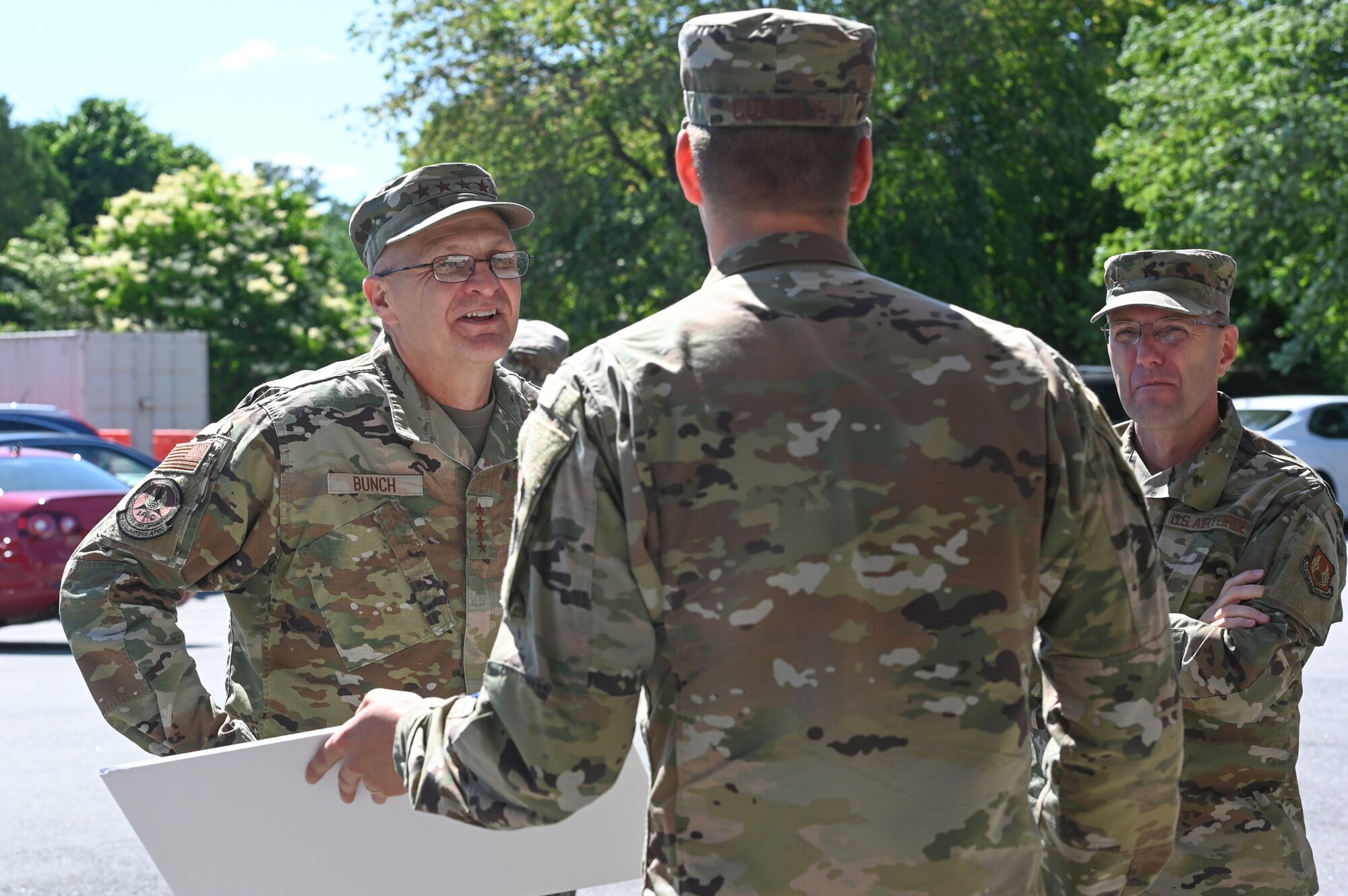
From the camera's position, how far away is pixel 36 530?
1097cm

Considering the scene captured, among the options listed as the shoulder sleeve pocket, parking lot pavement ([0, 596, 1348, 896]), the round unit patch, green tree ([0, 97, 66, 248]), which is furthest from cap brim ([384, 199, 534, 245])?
green tree ([0, 97, 66, 248])

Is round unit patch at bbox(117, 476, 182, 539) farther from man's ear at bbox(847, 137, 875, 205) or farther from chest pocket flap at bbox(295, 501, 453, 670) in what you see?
man's ear at bbox(847, 137, 875, 205)

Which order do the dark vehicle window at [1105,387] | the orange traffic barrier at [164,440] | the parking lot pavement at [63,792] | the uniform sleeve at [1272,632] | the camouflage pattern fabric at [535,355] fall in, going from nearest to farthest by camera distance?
the uniform sleeve at [1272,632] → the parking lot pavement at [63,792] → the camouflage pattern fabric at [535,355] → the orange traffic barrier at [164,440] → the dark vehicle window at [1105,387]

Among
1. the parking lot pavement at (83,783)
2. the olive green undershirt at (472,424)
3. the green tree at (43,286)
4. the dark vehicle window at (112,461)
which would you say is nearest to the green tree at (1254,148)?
the parking lot pavement at (83,783)

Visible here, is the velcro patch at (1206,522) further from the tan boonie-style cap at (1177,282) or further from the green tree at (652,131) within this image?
the green tree at (652,131)

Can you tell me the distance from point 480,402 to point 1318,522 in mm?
1861

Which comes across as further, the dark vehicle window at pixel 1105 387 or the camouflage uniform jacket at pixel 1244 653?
the dark vehicle window at pixel 1105 387

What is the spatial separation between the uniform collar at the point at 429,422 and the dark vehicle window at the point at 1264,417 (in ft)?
52.2

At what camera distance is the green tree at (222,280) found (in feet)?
123

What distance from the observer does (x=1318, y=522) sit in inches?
124

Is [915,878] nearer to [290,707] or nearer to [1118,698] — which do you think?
[1118,698]

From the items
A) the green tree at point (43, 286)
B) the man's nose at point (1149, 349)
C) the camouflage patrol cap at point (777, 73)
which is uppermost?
the camouflage patrol cap at point (777, 73)

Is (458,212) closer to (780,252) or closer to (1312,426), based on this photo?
(780,252)

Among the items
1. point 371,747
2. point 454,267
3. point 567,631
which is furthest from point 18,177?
point 567,631
